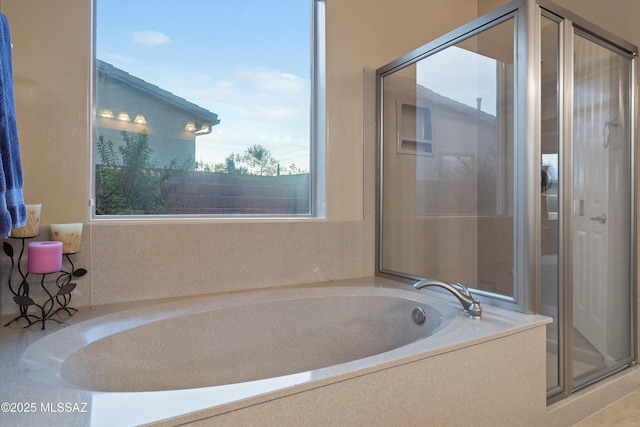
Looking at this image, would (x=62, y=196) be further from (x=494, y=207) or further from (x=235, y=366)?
(x=494, y=207)

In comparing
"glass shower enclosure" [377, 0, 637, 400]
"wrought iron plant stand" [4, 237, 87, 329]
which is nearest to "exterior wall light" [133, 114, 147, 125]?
"wrought iron plant stand" [4, 237, 87, 329]

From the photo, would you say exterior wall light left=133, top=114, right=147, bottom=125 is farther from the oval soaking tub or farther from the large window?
the oval soaking tub

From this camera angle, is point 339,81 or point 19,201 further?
point 339,81

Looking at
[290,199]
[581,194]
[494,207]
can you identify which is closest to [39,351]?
[290,199]

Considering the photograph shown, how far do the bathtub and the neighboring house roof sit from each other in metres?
0.98

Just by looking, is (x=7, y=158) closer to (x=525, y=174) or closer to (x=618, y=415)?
(x=525, y=174)

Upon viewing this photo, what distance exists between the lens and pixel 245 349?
1735 mm

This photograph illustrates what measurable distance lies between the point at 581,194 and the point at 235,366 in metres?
1.81

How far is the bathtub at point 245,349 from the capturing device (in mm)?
886

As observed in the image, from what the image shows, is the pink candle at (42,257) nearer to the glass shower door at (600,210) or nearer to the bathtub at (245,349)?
the bathtub at (245,349)

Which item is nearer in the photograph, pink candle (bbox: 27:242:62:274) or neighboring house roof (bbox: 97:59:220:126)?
pink candle (bbox: 27:242:62:274)

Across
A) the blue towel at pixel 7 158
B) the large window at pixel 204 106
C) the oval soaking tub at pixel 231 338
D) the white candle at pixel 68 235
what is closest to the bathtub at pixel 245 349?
the oval soaking tub at pixel 231 338

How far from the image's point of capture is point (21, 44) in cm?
154

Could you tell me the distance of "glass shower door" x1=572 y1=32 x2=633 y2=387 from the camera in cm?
183
